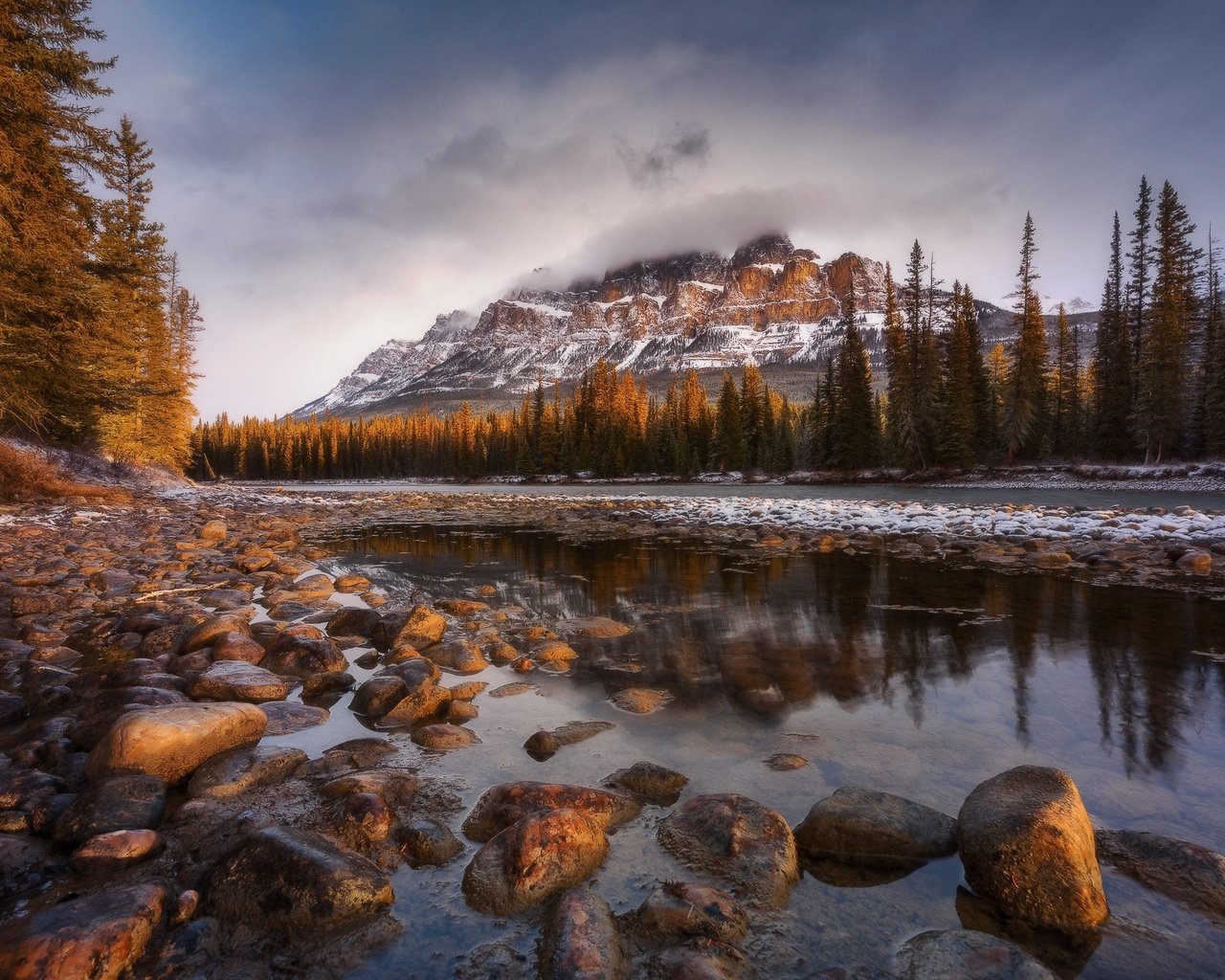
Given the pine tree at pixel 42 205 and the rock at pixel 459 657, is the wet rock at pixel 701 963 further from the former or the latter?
the pine tree at pixel 42 205

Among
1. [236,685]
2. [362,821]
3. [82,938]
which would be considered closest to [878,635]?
[362,821]

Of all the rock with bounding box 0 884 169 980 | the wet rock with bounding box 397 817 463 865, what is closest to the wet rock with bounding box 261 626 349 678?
the wet rock with bounding box 397 817 463 865

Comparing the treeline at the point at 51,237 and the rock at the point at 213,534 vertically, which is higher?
the treeline at the point at 51,237

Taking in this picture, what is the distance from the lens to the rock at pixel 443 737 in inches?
163

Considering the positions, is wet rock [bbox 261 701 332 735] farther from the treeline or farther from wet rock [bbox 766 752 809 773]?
the treeline

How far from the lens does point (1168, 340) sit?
3328cm

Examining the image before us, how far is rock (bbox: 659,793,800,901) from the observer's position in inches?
105

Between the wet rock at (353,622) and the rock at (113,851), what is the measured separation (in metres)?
4.11

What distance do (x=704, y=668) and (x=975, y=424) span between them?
4308 cm

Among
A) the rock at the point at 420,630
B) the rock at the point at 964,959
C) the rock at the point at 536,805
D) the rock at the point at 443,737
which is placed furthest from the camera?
the rock at the point at 420,630

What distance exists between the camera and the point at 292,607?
25.7ft

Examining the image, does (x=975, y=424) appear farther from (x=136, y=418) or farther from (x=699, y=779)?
(x=136, y=418)

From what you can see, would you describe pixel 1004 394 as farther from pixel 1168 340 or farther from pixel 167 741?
pixel 167 741

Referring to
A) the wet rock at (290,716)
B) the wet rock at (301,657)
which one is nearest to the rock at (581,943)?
the wet rock at (290,716)
